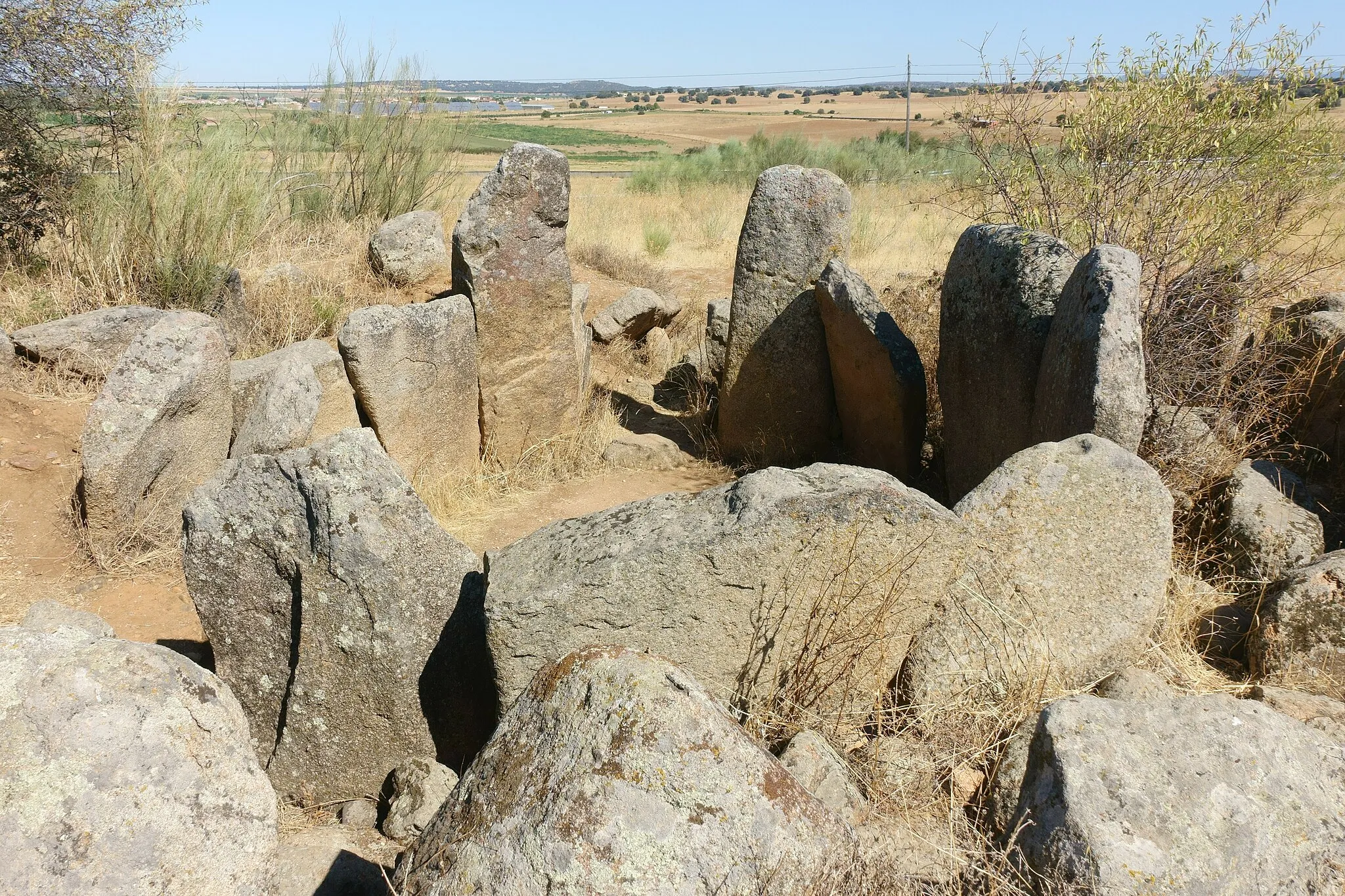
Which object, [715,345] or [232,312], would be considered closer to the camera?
[232,312]

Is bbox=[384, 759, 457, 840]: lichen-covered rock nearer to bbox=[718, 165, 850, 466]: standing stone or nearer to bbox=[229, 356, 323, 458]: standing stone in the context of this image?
A: bbox=[229, 356, 323, 458]: standing stone

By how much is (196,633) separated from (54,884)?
2503 millimetres

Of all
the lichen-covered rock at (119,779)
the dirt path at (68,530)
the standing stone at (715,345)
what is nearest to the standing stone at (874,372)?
the dirt path at (68,530)

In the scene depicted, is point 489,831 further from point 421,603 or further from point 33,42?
point 33,42

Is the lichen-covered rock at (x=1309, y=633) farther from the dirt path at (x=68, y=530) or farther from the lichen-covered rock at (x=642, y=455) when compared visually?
the lichen-covered rock at (x=642, y=455)

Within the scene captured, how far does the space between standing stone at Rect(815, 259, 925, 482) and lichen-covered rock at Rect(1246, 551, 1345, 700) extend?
7.29ft

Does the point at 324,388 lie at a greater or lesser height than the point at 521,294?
lesser

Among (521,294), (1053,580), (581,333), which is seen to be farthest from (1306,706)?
(581,333)

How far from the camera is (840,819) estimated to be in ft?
7.08

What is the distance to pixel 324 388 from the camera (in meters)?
5.04

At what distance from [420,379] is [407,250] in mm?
3372

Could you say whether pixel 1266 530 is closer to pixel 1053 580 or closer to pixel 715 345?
pixel 1053 580

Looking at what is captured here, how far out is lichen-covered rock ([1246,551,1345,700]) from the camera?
352cm

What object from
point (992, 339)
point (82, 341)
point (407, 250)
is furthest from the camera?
point (407, 250)
